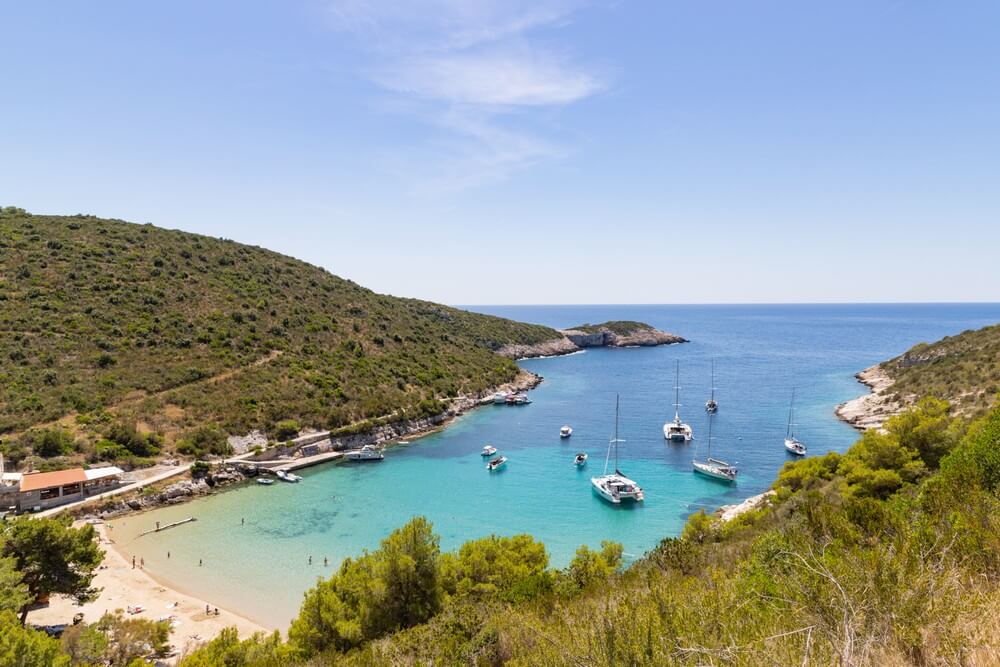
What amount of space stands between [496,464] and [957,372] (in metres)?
43.3

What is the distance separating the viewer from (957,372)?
149 feet

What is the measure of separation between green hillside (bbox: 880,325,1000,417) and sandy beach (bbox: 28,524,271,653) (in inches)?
1548

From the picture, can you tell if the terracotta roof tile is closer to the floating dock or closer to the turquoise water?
the turquoise water

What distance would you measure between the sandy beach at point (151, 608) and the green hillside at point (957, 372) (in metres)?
39.3

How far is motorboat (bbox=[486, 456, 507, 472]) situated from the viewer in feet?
133

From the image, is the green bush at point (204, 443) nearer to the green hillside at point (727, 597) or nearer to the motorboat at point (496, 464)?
the motorboat at point (496, 464)

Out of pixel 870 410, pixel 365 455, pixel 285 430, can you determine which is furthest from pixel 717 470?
pixel 285 430

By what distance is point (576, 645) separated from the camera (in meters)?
6.73

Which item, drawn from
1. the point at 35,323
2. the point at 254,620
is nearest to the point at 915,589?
the point at 254,620

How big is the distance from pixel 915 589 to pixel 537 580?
418 inches

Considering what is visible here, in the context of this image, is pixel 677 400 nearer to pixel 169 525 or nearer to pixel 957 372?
pixel 957 372

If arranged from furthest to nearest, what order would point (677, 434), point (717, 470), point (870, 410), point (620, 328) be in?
point (620, 328) → point (870, 410) → point (677, 434) → point (717, 470)

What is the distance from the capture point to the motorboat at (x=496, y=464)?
133 feet

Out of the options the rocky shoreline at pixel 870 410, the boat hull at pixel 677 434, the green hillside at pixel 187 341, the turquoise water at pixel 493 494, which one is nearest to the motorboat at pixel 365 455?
the turquoise water at pixel 493 494
